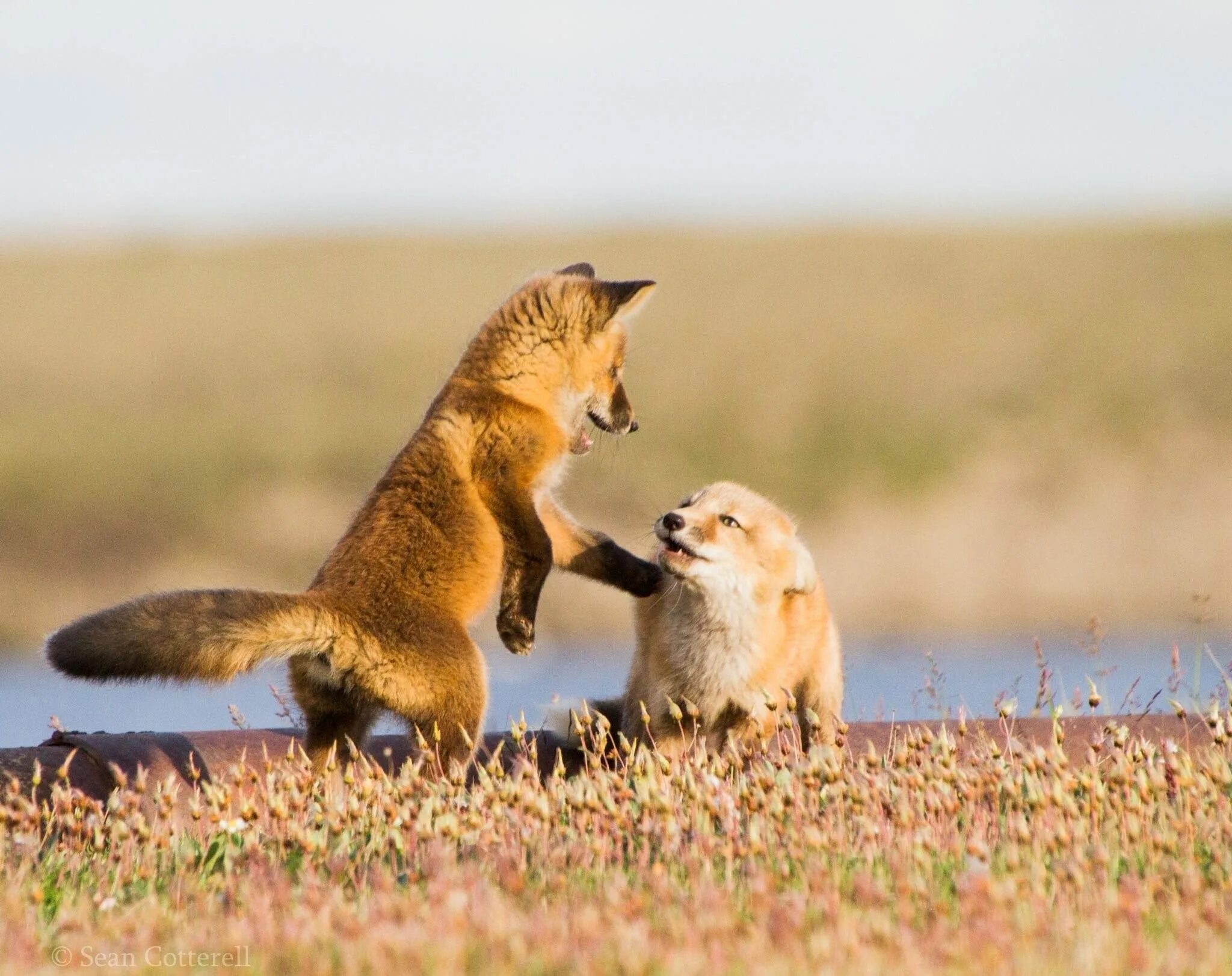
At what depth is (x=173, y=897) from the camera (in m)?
3.82

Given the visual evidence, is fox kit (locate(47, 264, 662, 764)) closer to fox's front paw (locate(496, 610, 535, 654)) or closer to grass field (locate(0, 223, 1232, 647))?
fox's front paw (locate(496, 610, 535, 654))

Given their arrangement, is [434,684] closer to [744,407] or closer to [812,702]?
[812,702]

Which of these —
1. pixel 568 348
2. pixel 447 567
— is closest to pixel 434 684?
pixel 447 567

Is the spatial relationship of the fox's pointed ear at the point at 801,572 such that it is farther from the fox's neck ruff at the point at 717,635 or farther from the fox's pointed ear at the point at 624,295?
the fox's pointed ear at the point at 624,295

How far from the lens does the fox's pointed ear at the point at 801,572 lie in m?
6.50

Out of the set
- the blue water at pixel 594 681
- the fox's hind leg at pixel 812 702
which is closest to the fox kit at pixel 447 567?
the fox's hind leg at pixel 812 702

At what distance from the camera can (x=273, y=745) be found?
19.7ft

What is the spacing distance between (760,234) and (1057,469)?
49.6 feet

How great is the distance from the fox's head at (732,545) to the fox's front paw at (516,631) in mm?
770

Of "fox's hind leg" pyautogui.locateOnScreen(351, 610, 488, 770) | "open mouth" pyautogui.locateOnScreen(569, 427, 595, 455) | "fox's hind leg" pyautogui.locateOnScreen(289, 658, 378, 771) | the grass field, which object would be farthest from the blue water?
"fox's hind leg" pyautogui.locateOnScreen(351, 610, 488, 770)

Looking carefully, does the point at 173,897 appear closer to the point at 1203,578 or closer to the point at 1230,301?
the point at 1203,578

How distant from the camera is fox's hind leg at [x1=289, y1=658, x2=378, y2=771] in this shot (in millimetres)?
5477

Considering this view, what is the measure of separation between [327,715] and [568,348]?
1770mm

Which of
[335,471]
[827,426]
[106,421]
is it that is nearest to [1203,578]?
[827,426]
